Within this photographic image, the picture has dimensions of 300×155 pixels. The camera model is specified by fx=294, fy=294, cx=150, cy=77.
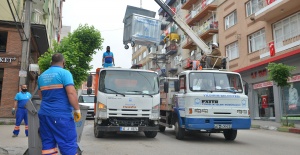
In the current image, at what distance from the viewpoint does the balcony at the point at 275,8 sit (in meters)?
17.9

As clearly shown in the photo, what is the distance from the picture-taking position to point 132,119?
9375 mm

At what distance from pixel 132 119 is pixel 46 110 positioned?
5187 millimetres

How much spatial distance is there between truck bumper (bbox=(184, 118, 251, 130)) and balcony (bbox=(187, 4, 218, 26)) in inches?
878

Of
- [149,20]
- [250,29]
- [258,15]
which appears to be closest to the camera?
[149,20]

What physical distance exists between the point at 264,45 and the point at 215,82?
555 inches

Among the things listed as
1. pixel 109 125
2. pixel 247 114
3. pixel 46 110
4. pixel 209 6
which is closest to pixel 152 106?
pixel 109 125

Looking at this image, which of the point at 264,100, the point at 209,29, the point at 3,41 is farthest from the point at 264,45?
the point at 3,41

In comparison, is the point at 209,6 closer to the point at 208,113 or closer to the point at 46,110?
the point at 208,113

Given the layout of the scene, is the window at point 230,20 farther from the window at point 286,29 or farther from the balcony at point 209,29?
the window at point 286,29

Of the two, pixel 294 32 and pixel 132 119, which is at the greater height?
pixel 294 32

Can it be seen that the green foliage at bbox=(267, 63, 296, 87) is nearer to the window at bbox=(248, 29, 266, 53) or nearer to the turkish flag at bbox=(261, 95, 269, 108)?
the turkish flag at bbox=(261, 95, 269, 108)

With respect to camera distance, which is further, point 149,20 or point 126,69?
point 149,20

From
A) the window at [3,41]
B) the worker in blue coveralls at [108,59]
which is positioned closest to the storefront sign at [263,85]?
Answer: the worker in blue coveralls at [108,59]

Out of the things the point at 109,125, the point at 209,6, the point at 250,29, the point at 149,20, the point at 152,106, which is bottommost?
the point at 109,125
